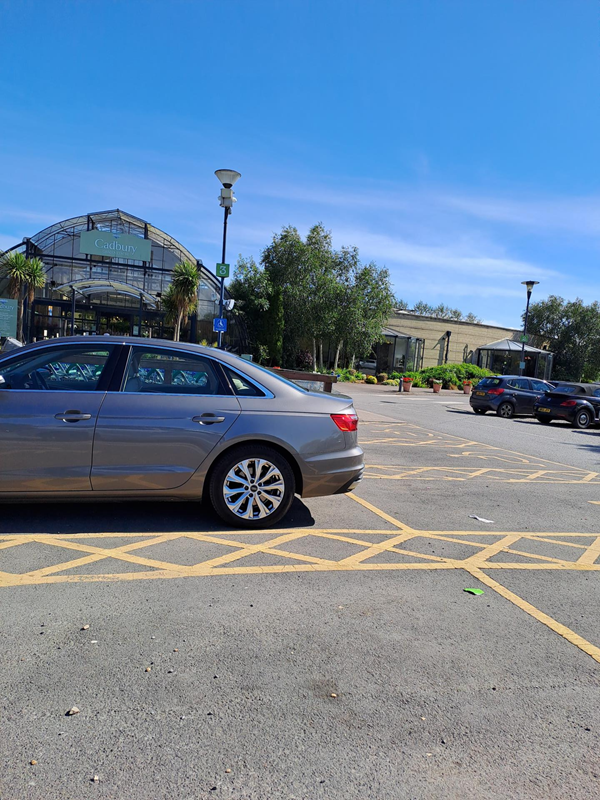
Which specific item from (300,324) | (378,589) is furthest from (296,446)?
(300,324)

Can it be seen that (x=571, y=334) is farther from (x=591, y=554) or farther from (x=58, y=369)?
(x=58, y=369)

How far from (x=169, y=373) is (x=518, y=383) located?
60.4 ft

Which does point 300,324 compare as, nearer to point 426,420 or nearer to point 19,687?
point 426,420

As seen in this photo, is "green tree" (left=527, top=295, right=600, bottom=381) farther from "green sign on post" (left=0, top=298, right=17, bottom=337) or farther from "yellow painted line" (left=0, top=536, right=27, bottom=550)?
"yellow painted line" (left=0, top=536, right=27, bottom=550)

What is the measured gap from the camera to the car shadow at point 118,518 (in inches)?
204

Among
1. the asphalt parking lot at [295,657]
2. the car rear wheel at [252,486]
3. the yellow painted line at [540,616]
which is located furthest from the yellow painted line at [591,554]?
the car rear wheel at [252,486]

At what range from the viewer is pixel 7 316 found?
25.2m

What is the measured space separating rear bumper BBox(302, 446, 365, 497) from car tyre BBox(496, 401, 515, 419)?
16.7 m

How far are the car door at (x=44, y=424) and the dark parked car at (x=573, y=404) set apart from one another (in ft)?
55.1

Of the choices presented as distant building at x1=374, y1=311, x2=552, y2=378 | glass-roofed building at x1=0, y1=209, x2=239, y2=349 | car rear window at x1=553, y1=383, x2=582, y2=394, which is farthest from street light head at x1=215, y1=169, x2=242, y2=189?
distant building at x1=374, y1=311, x2=552, y2=378

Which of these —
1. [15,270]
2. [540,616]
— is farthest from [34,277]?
[540,616]

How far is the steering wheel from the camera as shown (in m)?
5.01

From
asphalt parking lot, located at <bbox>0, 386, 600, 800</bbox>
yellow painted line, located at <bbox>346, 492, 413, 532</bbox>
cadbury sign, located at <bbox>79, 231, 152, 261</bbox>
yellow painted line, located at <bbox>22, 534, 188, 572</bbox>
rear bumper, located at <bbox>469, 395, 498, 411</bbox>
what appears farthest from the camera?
cadbury sign, located at <bbox>79, 231, 152, 261</bbox>

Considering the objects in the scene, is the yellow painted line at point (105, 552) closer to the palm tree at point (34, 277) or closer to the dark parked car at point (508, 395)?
the dark parked car at point (508, 395)
